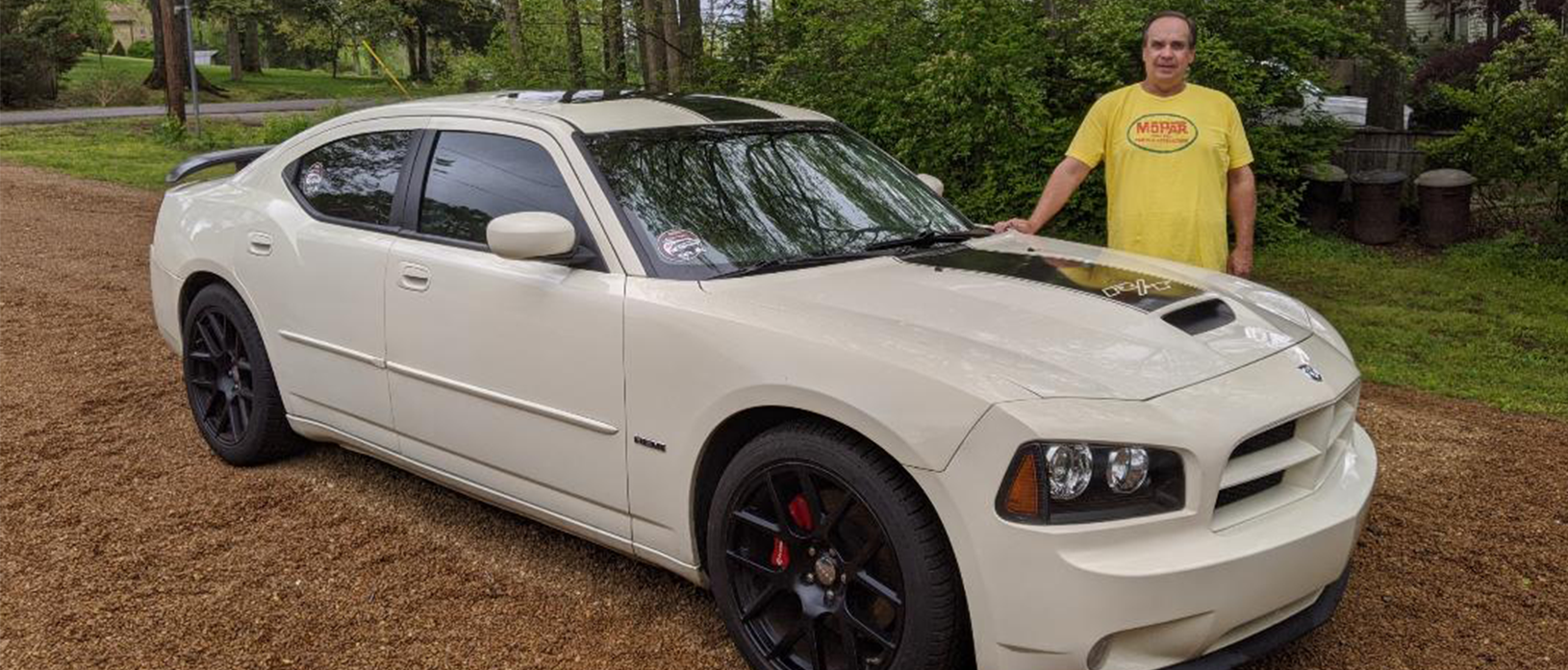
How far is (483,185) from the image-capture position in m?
4.11

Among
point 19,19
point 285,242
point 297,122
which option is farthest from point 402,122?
point 19,19

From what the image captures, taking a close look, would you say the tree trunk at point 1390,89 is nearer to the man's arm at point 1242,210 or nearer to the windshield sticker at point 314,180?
the man's arm at point 1242,210

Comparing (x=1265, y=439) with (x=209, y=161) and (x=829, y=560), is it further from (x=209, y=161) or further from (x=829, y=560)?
(x=209, y=161)

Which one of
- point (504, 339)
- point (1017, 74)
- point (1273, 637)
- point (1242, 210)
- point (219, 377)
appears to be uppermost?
point (1017, 74)

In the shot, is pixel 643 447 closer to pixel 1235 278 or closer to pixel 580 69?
pixel 1235 278

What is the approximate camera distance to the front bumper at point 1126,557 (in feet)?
8.78

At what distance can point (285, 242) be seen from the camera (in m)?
4.70

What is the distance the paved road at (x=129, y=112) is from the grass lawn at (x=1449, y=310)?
74.1 ft

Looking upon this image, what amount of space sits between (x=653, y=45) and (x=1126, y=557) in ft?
32.6

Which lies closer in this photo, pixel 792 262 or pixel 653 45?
pixel 792 262

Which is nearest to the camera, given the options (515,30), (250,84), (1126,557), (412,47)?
(1126,557)

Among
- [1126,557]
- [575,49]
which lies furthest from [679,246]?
[575,49]

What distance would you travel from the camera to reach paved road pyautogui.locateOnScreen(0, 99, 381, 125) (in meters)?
26.6

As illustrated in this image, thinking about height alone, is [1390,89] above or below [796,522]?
above
